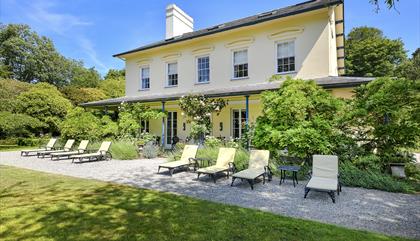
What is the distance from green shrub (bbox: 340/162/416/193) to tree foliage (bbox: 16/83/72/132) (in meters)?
26.0

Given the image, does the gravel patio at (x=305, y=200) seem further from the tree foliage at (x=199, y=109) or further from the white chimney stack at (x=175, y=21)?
the white chimney stack at (x=175, y=21)

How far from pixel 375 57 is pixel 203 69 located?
3651 cm

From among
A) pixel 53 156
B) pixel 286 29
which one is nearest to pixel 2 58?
pixel 53 156

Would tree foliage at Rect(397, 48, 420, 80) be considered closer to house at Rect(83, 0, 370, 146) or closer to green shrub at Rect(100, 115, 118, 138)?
house at Rect(83, 0, 370, 146)

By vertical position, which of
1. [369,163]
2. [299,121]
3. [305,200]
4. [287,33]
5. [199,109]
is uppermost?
[287,33]

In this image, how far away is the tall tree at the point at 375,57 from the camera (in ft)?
132

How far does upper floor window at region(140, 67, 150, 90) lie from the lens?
2064 cm

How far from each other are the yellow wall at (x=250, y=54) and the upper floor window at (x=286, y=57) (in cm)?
27

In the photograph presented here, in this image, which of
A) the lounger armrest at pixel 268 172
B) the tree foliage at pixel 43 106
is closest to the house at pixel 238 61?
the lounger armrest at pixel 268 172

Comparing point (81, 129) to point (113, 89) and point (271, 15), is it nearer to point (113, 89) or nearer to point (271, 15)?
point (271, 15)

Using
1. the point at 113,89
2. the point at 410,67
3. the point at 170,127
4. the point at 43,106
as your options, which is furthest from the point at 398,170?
the point at 113,89

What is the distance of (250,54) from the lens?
15734 millimetres

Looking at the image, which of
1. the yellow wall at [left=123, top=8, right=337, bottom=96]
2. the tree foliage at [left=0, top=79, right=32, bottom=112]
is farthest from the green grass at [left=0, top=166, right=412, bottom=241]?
the tree foliage at [left=0, top=79, right=32, bottom=112]

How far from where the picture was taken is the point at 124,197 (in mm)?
6430
